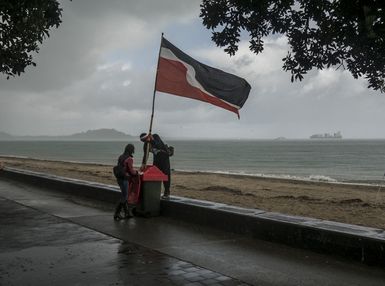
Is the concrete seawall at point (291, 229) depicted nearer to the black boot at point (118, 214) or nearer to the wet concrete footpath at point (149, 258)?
the wet concrete footpath at point (149, 258)

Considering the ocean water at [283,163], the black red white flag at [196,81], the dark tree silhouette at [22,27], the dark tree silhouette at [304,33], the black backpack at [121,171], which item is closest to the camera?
the dark tree silhouette at [304,33]

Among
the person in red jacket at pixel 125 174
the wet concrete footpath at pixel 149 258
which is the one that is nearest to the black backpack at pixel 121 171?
the person in red jacket at pixel 125 174

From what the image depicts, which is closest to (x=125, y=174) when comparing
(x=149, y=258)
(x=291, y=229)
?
(x=149, y=258)

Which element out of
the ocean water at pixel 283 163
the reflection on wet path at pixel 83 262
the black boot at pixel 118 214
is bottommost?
the reflection on wet path at pixel 83 262

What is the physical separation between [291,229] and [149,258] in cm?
211

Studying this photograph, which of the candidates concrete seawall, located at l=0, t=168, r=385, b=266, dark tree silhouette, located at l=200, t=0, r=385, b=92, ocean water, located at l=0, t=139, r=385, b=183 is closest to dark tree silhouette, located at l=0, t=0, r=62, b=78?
dark tree silhouette, located at l=200, t=0, r=385, b=92

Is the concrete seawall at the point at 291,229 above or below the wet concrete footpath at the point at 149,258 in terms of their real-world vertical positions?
above

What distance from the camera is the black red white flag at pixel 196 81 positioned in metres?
8.82

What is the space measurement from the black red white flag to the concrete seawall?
1913 millimetres

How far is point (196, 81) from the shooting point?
953cm

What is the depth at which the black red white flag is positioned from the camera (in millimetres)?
8820

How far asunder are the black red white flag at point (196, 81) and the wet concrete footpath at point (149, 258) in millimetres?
2450

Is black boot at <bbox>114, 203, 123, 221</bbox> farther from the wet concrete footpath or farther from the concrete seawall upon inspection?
the concrete seawall

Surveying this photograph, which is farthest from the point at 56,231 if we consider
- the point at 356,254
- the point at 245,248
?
the point at 356,254
